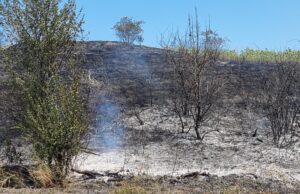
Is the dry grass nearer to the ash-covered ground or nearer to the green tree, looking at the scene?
the green tree

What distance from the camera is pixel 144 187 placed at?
1016 cm

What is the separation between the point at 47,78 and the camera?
38.8ft

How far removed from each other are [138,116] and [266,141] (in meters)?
3.62

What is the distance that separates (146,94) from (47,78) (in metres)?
6.16

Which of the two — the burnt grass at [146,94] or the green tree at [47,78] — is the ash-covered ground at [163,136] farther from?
the green tree at [47,78]

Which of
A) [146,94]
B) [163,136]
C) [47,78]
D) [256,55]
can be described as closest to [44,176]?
[47,78]

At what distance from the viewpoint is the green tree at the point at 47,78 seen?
11.0 metres

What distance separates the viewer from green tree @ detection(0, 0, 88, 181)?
11.0m

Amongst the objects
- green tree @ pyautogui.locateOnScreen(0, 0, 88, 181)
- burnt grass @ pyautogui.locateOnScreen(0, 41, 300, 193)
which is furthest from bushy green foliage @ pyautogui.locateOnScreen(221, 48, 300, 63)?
green tree @ pyautogui.locateOnScreen(0, 0, 88, 181)

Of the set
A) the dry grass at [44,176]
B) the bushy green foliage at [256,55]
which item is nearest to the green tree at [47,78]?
the dry grass at [44,176]

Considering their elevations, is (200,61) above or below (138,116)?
above

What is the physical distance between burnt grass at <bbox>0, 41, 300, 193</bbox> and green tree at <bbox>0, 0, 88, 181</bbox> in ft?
2.31

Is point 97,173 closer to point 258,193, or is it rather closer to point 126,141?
point 126,141

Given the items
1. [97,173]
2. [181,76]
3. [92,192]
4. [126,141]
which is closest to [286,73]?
[181,76]
